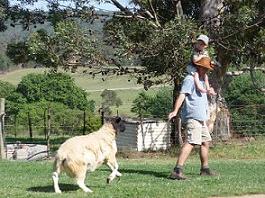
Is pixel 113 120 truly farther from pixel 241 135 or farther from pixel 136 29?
pixel 241 135

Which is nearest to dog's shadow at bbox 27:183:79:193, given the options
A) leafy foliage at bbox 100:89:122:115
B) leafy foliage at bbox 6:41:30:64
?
leafy foliage at bbox 6:41:30:64

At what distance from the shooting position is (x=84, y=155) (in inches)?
363

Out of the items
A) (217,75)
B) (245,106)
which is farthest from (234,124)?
(217,75)

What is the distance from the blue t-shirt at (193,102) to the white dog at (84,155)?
1595mm

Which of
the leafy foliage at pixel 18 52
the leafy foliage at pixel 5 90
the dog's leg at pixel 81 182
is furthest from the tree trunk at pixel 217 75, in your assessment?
the leafy foliage at pixel 5 90

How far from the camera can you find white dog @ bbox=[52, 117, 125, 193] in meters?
9.16

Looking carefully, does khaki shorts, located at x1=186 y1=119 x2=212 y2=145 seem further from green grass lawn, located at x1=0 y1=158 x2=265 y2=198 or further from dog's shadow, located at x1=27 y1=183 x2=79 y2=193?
dog's shadow, located at x1=27 y1=183 x2=79 y2=193

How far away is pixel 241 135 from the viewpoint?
1134 inches

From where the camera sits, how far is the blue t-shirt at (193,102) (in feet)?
36.0

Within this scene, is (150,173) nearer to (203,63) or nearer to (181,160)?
(181,160)

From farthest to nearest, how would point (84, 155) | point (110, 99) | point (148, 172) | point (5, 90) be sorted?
point (110, 99), point (5, 90), point (148, 172), point (84, 155)

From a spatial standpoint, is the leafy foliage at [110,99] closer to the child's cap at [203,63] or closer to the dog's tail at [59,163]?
the child's cap at [203,63]

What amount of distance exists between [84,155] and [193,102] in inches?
99.6

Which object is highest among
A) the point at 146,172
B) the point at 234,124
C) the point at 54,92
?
the point at 54,92
